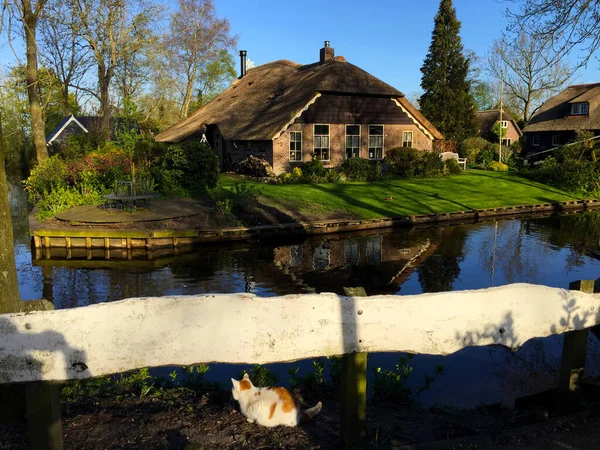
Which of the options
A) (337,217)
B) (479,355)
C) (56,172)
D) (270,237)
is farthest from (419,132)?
(479,355)

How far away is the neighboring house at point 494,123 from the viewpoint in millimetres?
54656

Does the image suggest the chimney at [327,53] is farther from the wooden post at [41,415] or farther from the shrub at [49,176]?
the wooden post at [41,415]

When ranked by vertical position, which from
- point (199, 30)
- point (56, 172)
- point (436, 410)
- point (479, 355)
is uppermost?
point (199, 30)

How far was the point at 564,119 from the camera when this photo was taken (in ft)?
144

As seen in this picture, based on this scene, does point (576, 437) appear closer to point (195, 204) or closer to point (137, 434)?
point (137, 434)

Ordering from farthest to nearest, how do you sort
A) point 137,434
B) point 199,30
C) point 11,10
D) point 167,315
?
point 199,30
point 11,10
point 137,434
point 167,315

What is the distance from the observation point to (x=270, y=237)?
18312 mm

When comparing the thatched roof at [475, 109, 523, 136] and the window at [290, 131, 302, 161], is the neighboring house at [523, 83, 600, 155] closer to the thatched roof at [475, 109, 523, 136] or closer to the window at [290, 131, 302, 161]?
the thatched roof at [475, 109, 523, 136]

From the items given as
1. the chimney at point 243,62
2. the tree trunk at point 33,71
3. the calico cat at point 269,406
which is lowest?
the calico cat at point 269,406

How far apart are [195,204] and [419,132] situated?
19473 millimetres

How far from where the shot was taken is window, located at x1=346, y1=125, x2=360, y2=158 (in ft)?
102

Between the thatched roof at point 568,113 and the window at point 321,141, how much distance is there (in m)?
24.2

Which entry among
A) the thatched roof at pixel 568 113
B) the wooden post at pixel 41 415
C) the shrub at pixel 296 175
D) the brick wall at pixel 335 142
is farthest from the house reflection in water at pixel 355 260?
the thatched roof at pixel 568 113

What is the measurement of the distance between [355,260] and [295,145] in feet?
50.5
